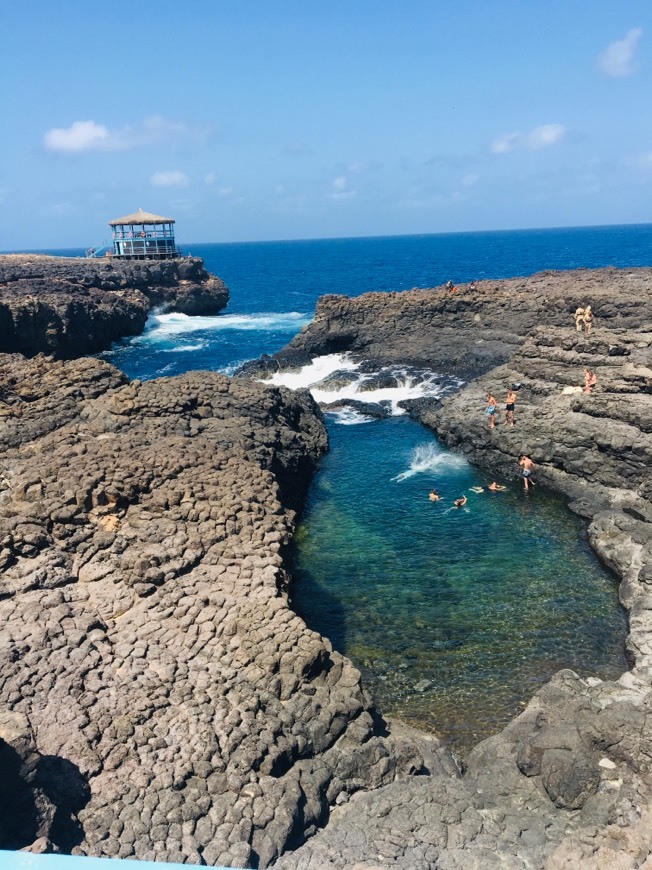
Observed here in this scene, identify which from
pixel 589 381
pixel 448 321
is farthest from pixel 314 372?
pixel 589 381

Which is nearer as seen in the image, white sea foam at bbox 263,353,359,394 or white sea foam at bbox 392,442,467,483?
white sea foam at bbox 392,442,467,483

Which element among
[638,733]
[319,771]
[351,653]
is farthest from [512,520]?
[319,771]

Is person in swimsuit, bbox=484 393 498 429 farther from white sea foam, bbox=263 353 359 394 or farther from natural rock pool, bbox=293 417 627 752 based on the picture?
white sea foam, bbox=263 353 359 394

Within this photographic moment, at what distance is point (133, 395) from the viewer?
28.8m

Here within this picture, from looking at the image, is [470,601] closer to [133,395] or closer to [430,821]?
[430,821]

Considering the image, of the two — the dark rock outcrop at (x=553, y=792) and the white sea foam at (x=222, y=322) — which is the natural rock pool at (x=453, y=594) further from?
the white sea foam at (x=222, y=322)

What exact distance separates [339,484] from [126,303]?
52.1 m

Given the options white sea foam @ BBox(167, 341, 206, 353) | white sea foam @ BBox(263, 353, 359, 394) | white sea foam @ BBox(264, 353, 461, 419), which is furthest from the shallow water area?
white sea foam @ BBox(167, 341, 206, 353)

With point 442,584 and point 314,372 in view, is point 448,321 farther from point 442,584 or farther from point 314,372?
point 442,584

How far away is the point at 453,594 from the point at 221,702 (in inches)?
396

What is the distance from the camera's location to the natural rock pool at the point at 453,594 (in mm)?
18297

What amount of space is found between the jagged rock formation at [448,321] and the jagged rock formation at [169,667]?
29.8 meters

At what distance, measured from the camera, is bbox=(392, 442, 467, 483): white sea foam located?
33.7 meters

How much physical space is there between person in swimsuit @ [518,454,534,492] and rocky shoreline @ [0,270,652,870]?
10.2 feet
